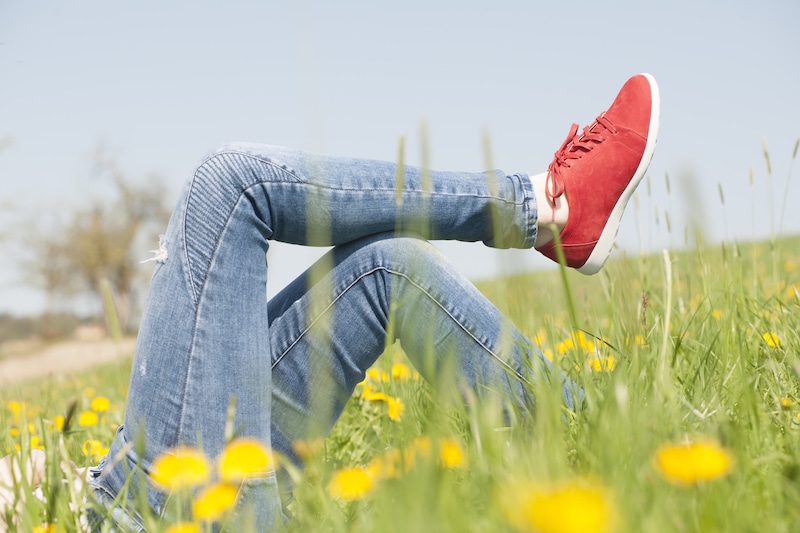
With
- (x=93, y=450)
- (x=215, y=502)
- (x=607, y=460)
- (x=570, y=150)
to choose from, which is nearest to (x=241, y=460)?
(x=215, y=502)

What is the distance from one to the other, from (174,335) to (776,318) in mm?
1443

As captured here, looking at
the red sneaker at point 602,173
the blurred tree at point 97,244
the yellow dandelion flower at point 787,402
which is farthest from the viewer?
the blurred tree at point 97,244

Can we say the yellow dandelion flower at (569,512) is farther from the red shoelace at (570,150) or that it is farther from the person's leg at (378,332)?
the red shoelace at (570,150)

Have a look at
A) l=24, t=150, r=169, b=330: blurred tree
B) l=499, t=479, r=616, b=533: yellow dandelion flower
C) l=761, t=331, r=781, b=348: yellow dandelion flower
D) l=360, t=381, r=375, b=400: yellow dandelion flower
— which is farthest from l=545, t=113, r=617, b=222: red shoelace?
l=24, t=150, r=169, b=330: blurred tree

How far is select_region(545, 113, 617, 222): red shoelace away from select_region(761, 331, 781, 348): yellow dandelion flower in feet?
1.87

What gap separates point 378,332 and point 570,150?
76 cm

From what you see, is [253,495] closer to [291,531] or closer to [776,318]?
[291,531]

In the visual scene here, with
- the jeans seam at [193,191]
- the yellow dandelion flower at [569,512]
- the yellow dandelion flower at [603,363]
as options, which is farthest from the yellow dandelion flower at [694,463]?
the jeans seam at [193,191]

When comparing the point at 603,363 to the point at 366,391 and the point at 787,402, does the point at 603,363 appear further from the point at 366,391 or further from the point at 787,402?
the point at 366,391

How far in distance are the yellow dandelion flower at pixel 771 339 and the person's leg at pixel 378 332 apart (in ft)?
1.90

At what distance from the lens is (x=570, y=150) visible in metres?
1.88

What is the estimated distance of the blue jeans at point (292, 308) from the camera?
1.40 m

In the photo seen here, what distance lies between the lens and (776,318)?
1.73 m

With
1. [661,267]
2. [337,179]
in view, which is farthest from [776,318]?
[337,179]
